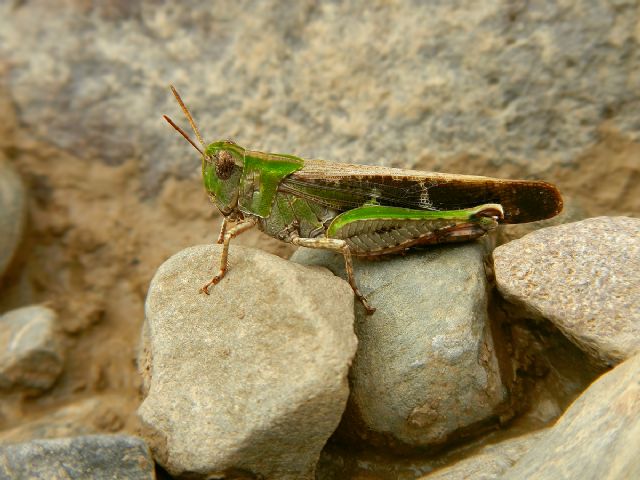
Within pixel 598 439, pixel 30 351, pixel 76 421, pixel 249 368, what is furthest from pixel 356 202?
pixel 30 351

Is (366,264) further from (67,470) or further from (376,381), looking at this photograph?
(67,470)

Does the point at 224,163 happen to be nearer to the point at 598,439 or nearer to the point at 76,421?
the point at 76,421

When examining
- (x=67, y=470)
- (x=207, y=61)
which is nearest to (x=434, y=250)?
(x=67, y=470)

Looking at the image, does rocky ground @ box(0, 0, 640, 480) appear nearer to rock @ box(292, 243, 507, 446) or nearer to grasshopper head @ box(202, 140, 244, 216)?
rock @ box(292, 243, 507, 446)

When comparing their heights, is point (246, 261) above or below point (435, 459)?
above

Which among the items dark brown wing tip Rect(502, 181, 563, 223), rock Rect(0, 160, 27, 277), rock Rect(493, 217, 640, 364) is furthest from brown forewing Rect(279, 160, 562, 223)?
rock Rect(0, 160, 27, 277)

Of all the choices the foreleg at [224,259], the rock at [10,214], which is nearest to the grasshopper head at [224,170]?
the foreleg at [224,259]
